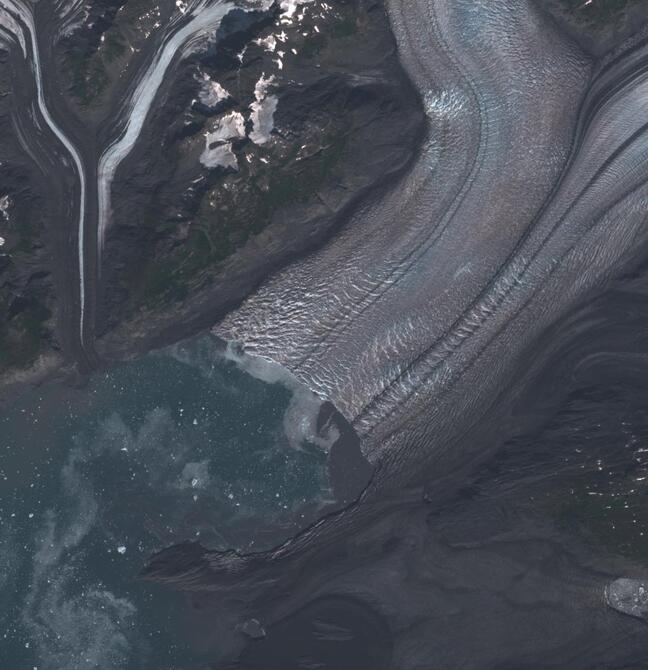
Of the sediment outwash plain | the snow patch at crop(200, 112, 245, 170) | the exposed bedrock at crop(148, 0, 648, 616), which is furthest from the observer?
the exposed bedrock at crop(148, 0, 648, 616)

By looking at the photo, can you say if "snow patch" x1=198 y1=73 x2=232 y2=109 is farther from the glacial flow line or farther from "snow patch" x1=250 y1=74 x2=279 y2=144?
the glacial flow line

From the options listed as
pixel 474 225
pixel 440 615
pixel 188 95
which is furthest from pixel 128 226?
pixel 440 615

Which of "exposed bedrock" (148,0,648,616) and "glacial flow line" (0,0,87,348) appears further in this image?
"exposed bedrock" (148,0,648,616)

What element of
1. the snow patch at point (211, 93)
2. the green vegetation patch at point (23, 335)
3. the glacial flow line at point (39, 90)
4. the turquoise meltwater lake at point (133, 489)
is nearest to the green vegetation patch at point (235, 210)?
the snow patch at point (211, 93)

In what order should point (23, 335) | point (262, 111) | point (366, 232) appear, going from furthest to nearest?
point (366, 232) < point (262, 111) < point (23, 335)

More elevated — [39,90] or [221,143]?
[39,90]

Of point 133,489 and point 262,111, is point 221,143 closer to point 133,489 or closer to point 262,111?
point 262,111

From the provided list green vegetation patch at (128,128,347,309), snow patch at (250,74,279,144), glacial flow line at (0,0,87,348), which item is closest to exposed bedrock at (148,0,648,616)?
green vegetation patch at (128,128,347,309)

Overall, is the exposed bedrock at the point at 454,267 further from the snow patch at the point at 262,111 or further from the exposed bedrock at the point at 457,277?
the snow patch at the point at 262,111

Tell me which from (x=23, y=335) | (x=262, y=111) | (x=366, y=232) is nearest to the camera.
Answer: (x=23, y=335)

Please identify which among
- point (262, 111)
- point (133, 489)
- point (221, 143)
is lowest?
point (133, 489)

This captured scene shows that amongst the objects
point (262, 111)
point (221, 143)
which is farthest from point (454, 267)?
point (221, 143)
